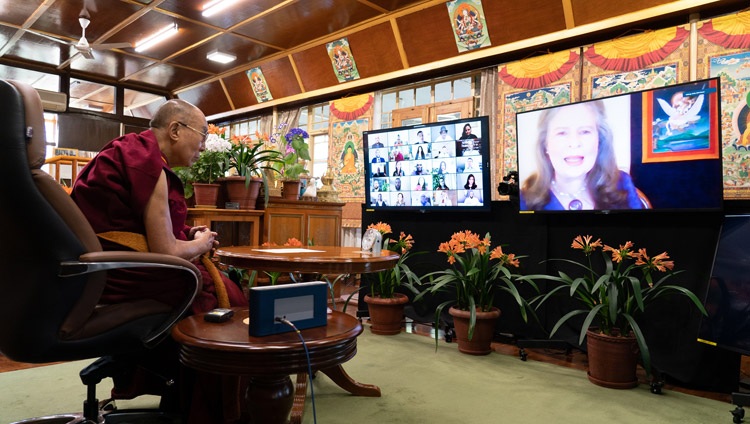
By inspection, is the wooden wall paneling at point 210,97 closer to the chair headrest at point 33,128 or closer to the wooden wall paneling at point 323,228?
the wooden wall paneling at point 323,228

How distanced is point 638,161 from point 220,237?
2.73m

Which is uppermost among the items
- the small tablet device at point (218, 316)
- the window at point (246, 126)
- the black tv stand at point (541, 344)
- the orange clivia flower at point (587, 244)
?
the window at point (246, 126)

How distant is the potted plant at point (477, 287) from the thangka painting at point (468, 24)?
256 centimetres

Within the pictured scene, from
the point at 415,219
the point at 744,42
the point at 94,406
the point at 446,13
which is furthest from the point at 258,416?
the point at 446,13

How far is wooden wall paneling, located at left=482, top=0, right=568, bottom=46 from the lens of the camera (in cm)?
416

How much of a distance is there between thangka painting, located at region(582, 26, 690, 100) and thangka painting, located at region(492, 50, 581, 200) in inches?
5.4

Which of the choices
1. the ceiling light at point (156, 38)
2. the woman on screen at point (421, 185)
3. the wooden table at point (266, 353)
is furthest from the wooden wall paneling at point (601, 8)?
the ceiling light at point (156, 38)

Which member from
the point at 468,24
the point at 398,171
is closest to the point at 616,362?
the point at 398,171

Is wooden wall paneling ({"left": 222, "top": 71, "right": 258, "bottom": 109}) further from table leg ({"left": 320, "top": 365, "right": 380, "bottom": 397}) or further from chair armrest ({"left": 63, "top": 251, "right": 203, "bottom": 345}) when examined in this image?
chair armrest ({"left": 63, "top": 251, "right": 203, "bottom": 345})

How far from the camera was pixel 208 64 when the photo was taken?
7254 millimetres

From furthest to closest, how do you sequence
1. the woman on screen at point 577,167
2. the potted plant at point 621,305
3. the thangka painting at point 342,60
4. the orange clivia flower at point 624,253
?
the thangka painting at point 342,60 → the woman on screen at point 577,167 → the orange clivia flower at point 624,253 → the potted plant at point 621,305

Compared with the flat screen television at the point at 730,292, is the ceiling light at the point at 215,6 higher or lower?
higher

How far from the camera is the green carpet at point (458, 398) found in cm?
193

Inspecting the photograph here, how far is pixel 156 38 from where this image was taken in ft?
20.4
